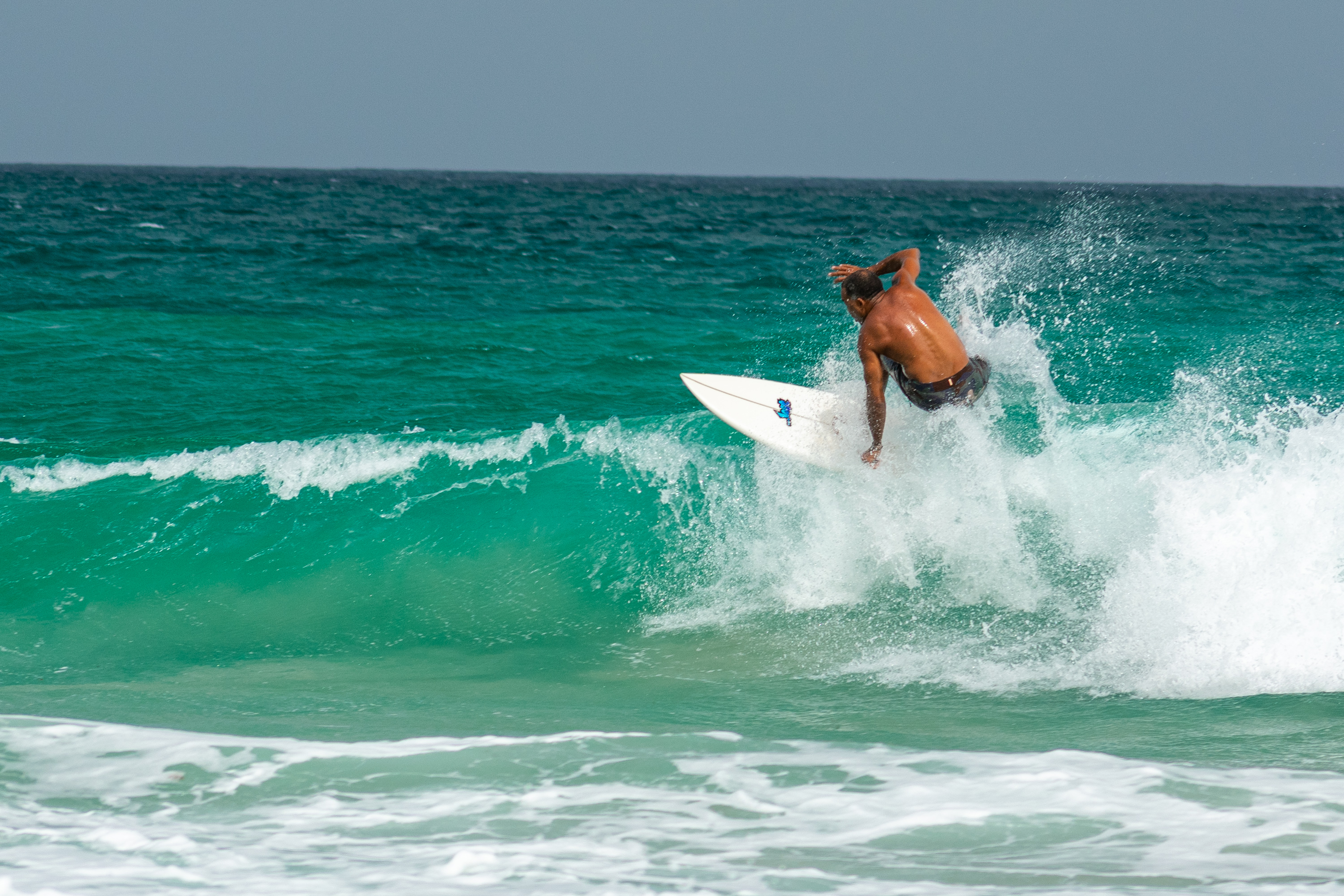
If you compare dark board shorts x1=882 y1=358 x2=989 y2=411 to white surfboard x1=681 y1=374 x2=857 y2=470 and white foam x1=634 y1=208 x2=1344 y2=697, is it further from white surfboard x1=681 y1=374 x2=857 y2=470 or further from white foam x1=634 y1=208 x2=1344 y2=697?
white surfboard x1=681 y1=374 x2=857 y2=470

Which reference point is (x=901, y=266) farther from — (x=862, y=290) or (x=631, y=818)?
(x=631, y=818)

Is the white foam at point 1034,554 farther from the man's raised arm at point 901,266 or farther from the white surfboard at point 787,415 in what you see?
the man's raised arm at point 901,266

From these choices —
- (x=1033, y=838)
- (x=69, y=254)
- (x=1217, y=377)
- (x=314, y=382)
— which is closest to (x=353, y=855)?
(x=1033, y=838)

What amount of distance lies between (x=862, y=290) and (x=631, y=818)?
13.5 feet

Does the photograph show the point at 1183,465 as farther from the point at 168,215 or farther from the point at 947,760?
the point at 168,215

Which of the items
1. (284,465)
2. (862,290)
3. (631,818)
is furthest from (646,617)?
(284,465)

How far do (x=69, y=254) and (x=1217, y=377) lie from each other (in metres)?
22.4

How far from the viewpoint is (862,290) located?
706 cm

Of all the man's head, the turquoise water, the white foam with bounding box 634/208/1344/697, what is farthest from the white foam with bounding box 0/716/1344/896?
the man's head

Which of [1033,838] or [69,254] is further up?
[69,254]

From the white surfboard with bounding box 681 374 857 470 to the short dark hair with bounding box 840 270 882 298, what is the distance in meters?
1.13

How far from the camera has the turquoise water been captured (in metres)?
3.74

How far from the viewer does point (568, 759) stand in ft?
14.8

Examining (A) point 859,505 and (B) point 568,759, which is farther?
(A) point 859,505
